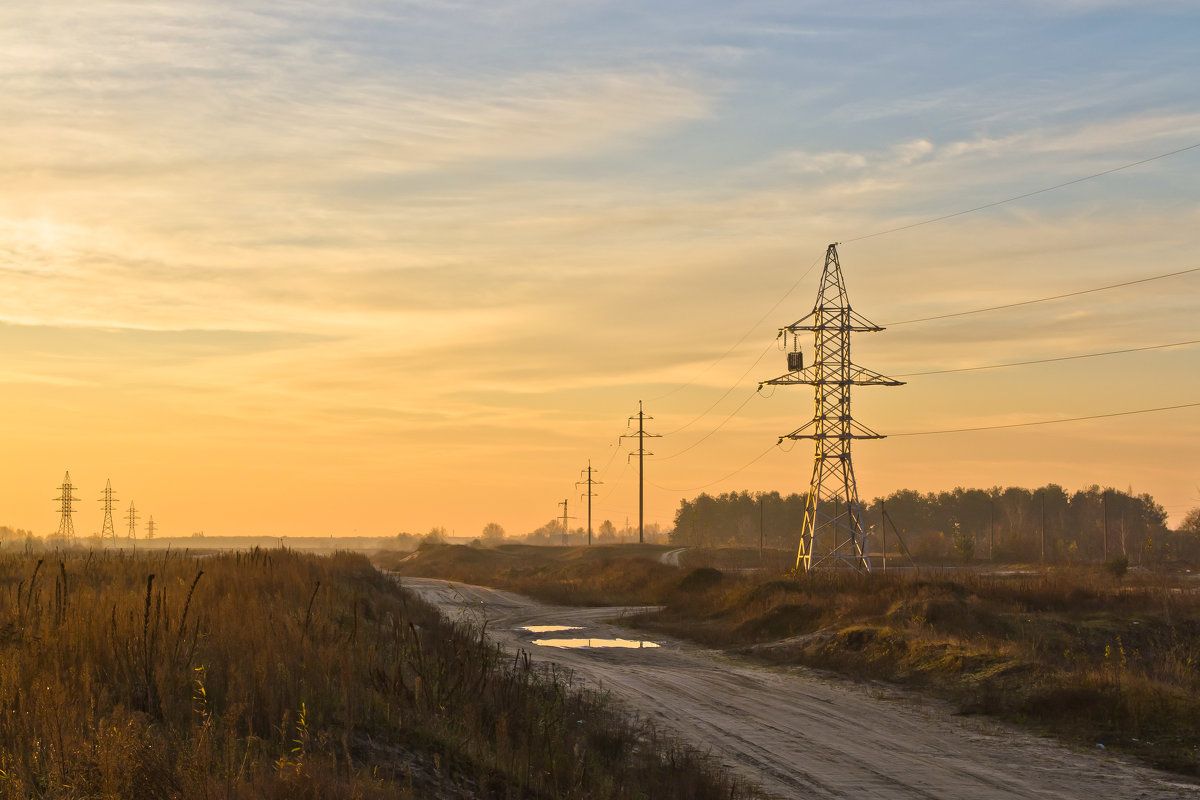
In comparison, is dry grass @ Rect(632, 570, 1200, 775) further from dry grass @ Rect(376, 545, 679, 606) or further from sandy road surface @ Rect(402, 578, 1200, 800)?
dry grass @ Rect(376, 545, 679, 606)

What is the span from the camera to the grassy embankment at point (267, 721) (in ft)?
23.1

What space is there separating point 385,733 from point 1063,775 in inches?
369

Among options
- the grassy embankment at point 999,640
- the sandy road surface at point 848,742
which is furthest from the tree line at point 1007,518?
the sandy road surface at point 848,742

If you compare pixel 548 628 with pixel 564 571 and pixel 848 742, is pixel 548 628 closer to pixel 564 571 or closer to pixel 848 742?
pixel 848 742

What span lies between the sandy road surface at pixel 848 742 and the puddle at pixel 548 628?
33.8ft

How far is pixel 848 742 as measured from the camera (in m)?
15.2

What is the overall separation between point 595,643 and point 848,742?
16.6m

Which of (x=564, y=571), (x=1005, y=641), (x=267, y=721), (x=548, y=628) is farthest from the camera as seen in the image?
(x=564, y=571)

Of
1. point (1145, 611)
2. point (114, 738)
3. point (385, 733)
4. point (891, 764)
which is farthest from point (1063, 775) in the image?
point (1145, 611)

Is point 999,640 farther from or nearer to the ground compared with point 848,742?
farther from the ground

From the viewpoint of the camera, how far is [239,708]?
8.48 m

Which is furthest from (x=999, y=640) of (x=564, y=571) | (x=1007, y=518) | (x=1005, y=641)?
(x=1007, y=518)

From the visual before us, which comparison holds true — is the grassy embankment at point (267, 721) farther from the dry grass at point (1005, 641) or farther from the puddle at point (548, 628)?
A: the puddle at point (548, 628)

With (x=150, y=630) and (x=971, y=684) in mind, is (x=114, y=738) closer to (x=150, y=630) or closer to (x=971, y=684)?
(x=150, y=630)
